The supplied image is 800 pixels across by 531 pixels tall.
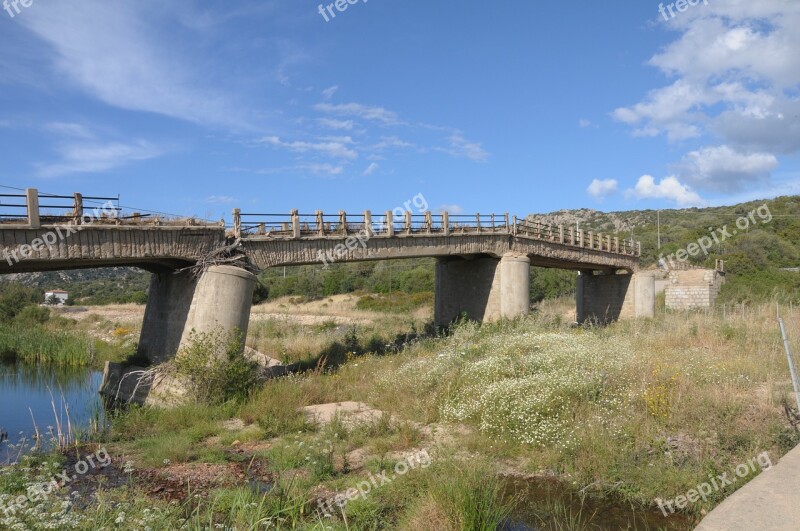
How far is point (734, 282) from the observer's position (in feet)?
133

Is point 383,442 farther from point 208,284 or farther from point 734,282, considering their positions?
point 734,282

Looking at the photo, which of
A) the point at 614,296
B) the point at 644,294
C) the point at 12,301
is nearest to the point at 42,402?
the point at 12,301

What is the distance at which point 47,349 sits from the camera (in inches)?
1097

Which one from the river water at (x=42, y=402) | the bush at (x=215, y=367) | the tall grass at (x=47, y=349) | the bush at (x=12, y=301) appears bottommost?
the river water at (x=42, y=402)

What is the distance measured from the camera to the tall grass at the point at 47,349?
27250 mm

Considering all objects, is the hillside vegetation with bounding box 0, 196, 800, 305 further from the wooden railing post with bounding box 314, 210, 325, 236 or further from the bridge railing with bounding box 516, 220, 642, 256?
the wooden railing post with bounding box 314, 210, 325, 236

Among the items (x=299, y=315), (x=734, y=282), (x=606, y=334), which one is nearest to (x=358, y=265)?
(x=299, y=315)

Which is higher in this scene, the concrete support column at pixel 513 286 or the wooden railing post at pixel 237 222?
the wooden railing post at pixel 237 222

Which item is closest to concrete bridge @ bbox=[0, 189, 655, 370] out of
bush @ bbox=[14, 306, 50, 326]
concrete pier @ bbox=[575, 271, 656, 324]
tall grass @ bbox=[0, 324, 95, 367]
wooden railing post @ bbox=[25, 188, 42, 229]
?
wooden railing post @ bbox=[25, 188, 42, 229]

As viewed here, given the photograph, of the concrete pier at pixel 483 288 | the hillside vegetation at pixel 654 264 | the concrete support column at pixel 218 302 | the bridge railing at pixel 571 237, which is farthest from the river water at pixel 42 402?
the bridge railing at pixel 571 237

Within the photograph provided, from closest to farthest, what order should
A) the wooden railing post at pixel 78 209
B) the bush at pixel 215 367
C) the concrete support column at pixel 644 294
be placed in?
the wooden railing post at pixel 78 209 → the bush at pixel 215 367 → the concrete support column at pixel 644 294

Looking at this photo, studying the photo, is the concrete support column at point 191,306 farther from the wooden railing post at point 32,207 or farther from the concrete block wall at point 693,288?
the concrete block wall at point 693,288

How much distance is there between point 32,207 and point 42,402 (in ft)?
30.4

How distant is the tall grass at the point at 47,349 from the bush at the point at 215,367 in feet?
50.0
